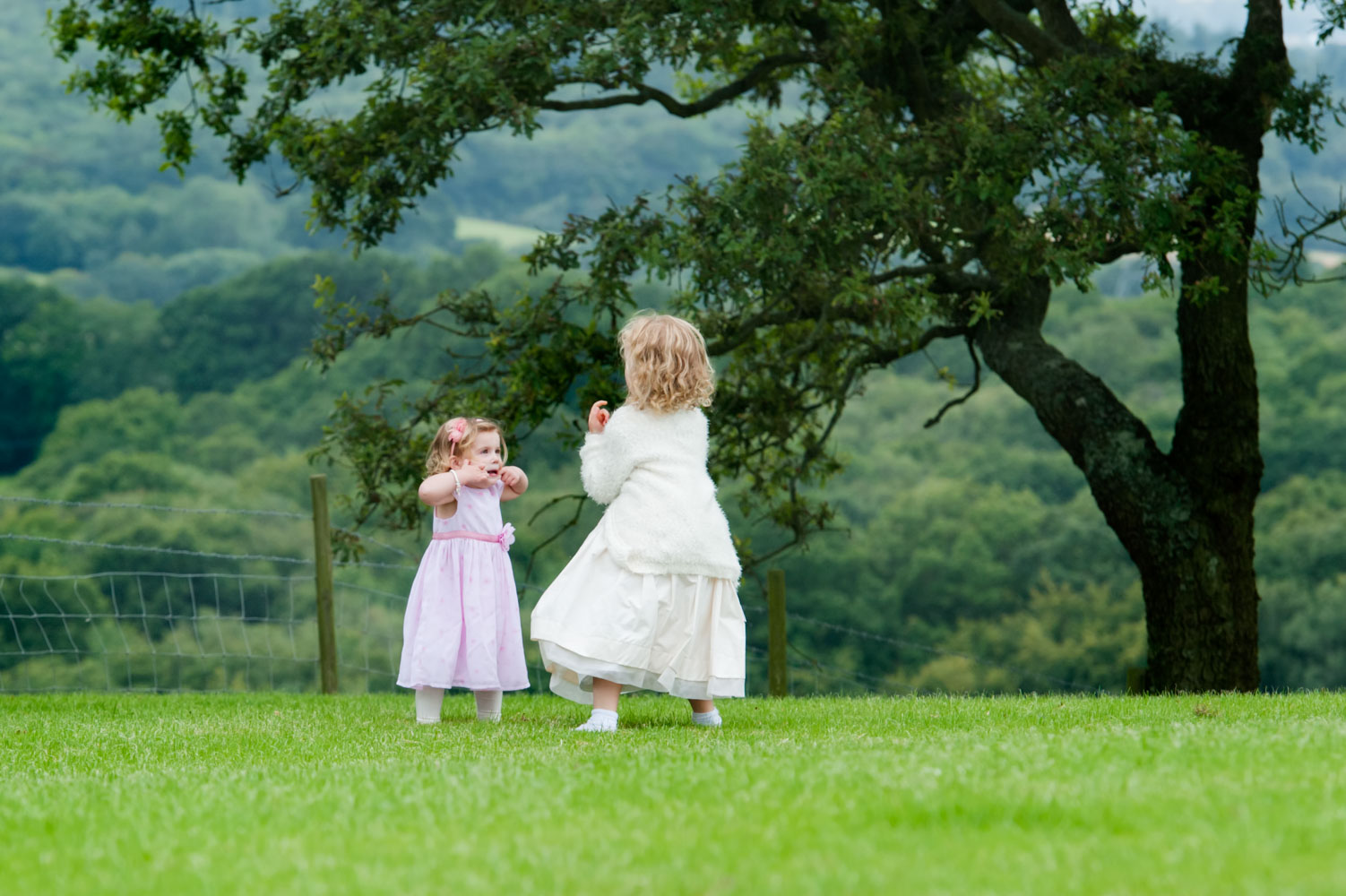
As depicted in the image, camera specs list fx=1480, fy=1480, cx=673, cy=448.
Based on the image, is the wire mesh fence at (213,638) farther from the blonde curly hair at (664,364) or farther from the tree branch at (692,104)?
the blonde curly hair at (664,364)

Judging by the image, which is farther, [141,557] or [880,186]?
[141,557]

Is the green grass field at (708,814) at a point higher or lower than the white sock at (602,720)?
higher

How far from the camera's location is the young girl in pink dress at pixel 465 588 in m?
7.36

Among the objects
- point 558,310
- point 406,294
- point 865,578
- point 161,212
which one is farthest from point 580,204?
point 558,310

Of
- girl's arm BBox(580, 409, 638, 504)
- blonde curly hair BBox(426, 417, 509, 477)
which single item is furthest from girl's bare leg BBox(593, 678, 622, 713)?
blonde curly hair BBox(426, 417, 509, 477)

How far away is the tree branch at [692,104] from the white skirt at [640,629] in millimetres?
5592

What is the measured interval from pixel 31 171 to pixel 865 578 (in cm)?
5438

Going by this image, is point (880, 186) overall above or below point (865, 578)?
above

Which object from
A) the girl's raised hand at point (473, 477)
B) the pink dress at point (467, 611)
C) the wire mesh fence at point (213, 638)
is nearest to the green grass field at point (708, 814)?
the pink dress at point (467, 611)

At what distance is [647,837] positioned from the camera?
3693 mm

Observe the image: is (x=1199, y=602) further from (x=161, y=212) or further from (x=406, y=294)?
(x=161, y=212)

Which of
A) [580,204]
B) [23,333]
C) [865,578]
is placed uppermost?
[580,204]

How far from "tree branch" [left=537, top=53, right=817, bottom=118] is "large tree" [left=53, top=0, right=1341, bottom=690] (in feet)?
0.18

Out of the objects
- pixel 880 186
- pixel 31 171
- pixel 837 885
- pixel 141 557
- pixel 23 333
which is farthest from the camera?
pixel 31 171
